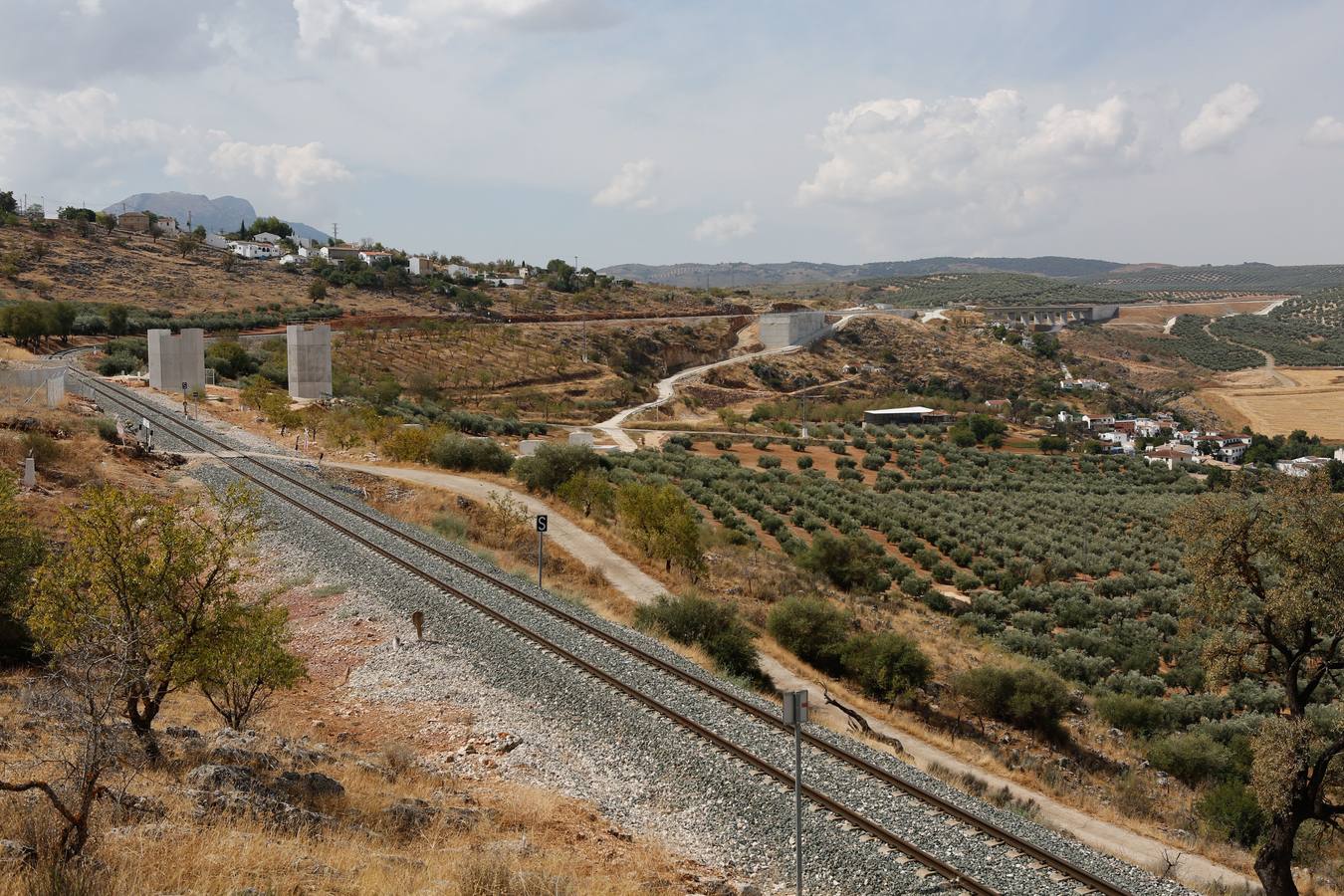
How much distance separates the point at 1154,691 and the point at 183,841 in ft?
75.2

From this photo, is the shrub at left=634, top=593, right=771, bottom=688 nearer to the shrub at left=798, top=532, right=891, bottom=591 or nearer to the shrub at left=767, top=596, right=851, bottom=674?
the shrub at left=767, top=596, right=851, bottom=674

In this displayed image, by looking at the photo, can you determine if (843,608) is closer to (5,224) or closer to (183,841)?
(183,841)

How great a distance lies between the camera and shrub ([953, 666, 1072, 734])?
2042cm

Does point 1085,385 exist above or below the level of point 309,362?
below

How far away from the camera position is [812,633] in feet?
71.5

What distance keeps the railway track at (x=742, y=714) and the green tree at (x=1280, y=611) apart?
153 inches

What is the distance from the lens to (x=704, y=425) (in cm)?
7312

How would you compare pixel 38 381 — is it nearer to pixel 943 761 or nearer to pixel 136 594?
pixel 136 594

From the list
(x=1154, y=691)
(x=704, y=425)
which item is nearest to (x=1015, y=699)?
(x=1154, y=691)

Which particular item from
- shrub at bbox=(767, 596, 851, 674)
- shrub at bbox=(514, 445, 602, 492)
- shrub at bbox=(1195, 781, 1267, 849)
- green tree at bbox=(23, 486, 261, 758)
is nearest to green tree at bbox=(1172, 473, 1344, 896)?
shrub at bbox=(1195, 781, 1267, 849)

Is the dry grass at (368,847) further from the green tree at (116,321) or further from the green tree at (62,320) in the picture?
the green tree at (116,321)

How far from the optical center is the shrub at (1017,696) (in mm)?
20423

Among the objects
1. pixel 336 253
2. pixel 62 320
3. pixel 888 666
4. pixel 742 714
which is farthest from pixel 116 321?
pixel 742 714

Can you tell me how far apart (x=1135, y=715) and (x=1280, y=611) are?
33.4 feet
